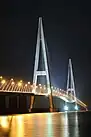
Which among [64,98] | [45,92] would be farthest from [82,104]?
[45,92]

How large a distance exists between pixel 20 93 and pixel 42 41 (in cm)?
874

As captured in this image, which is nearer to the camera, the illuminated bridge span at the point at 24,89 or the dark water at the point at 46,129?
the dark water at the point at 46,129

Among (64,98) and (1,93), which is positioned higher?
(64,98)

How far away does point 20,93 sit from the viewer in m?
66.8

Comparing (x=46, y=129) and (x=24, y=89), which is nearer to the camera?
(x=46, y=129)

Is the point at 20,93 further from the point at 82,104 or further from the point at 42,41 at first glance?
the point at 82,104

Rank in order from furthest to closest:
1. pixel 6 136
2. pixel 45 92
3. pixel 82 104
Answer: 1. pixel 82 104
2. pixel 45 92
3. pixel 6 136

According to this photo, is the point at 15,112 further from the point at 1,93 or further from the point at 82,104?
the point at 82,104

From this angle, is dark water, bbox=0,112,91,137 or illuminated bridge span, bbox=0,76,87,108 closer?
dark water, bbox=0,112,91,137

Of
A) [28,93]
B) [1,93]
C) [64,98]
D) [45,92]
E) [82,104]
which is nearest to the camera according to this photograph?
[1,93]

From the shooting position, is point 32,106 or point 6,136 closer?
point 6,136

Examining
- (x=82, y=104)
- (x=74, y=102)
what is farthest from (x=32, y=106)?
(x=82, y=104)

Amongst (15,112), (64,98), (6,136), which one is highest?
(64,98)

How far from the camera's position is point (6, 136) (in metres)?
18.5
